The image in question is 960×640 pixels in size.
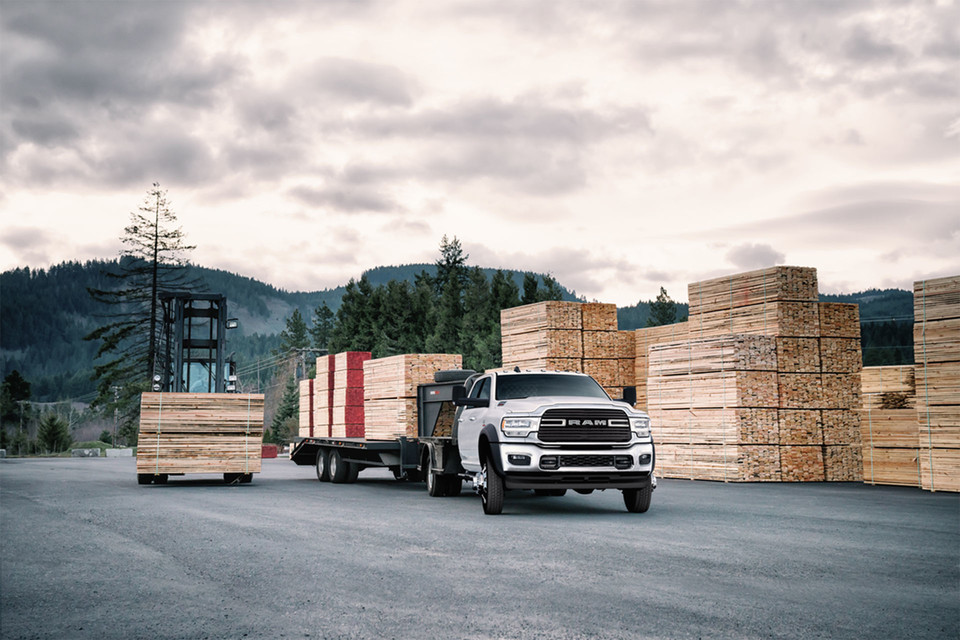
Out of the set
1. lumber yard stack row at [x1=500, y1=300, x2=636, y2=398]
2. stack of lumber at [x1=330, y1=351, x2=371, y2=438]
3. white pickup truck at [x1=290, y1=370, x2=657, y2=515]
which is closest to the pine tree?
stack of lumber at [x1=330, y1=351, x2=371, y2=438]

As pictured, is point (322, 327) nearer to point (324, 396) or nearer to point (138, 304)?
point (138, 304)

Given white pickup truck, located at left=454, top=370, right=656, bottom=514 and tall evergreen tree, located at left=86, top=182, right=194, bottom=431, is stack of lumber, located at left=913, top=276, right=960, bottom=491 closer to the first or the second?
white pickup truck, located at left=454, top=370, right=656, bottom=514

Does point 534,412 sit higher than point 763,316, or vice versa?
point 763,316

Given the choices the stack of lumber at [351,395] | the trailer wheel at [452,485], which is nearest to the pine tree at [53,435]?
the stack of lumber at [351,395]

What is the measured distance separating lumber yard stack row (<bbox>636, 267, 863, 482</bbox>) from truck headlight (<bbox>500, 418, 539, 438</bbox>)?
31.1ft

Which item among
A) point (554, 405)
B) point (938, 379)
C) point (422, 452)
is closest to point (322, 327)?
point (422, 452)

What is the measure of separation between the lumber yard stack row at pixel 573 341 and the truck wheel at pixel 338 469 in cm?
662

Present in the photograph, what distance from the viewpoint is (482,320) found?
226 ft

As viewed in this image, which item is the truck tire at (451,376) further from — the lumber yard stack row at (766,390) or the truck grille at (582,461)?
the lumber yard stack row at (766,390)

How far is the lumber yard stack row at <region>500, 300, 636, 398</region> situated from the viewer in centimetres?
2608

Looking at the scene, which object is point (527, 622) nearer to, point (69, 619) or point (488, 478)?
point (69, 619)

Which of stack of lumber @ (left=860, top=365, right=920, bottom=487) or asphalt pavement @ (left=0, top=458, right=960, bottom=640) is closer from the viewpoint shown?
asphalt pavement @ (left=0, top=458, right=960, bottom=640)

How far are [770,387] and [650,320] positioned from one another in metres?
72.4

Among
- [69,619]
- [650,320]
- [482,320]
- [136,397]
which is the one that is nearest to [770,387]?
[69,619]
